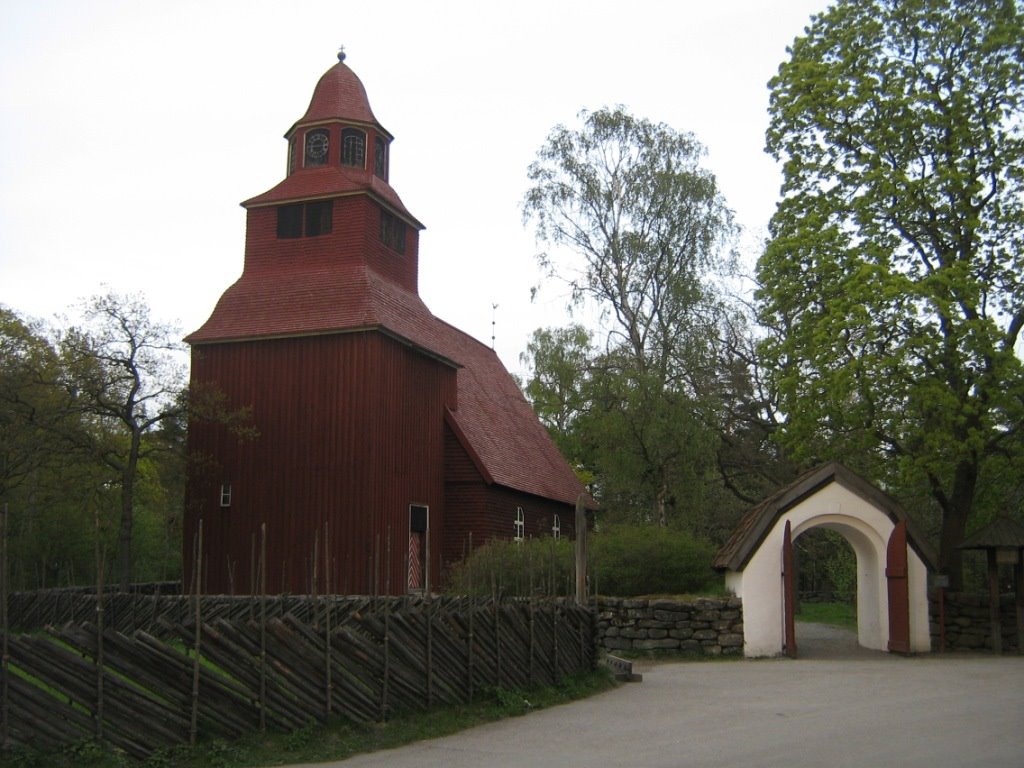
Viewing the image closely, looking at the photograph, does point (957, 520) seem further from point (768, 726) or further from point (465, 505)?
point (768, 726)

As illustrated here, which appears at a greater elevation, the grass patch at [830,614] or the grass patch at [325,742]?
the grass patch at [325,742]

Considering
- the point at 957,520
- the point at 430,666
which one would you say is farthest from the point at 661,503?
the point at 430,666

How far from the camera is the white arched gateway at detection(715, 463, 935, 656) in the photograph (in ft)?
63.1


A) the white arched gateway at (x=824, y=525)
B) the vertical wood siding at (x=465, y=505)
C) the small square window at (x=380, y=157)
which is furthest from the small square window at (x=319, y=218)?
the white arched gateway at (x=824, y=525)

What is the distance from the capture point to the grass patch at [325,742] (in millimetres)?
8883

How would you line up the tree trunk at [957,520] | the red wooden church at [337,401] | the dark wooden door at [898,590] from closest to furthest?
the dark wooden door at [898,590] < the tree trunk at [957,520] < the red wooden church at [337,401]

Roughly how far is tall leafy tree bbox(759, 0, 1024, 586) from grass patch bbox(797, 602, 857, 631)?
19.1 ft

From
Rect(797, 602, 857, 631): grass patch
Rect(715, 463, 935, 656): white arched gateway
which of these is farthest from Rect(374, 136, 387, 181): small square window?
Rect(797, 602, 857, 631): grass patch

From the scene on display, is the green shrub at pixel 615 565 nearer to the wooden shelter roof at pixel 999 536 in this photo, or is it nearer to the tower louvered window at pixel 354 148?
the wooden shelter roof at pixel 999 536

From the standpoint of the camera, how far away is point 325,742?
34.1ft

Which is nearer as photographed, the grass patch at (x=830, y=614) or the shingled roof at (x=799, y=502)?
the shingled roof at (x=799, y=502)

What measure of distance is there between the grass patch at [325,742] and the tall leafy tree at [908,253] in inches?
449

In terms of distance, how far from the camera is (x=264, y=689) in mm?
10180

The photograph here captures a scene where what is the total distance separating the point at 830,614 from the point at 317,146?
2020 centimetres
